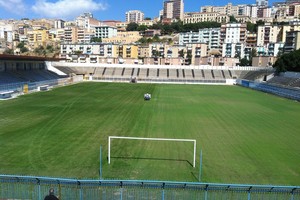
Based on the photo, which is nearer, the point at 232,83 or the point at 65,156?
the point at 65,156

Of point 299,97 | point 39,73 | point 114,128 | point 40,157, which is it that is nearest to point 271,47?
point 299,97

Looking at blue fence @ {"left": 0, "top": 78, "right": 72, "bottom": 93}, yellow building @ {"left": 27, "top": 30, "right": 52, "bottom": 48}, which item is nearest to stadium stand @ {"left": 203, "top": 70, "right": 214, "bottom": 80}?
blue fence @ {"left": 0, "top": 78, "right": 72, "bottom": 93}

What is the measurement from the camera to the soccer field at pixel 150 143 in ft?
47.6

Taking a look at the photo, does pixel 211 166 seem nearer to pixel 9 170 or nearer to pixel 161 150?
pixel 161 150

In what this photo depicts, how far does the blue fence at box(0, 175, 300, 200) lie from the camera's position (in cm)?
1037

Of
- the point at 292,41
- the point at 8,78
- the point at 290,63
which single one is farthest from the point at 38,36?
the point at 290,63

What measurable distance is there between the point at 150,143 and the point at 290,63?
62379 millimetres

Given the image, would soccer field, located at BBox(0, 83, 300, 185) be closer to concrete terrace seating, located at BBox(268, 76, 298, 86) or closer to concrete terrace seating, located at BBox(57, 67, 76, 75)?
concrete terrace seating, located at BBox(268, 76, 298, 86)

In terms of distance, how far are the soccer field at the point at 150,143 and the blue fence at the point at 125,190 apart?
263 cm

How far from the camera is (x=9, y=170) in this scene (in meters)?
14.1

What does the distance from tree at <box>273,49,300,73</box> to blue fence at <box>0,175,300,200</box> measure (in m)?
66.7

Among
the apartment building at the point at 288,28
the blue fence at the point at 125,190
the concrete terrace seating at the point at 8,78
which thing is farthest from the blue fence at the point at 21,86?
the apartment building at the point at 288,28

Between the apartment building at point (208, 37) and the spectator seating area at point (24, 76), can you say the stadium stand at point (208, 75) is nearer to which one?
the spectator seating area at point (24, 76)

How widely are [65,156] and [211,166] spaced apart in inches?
331
